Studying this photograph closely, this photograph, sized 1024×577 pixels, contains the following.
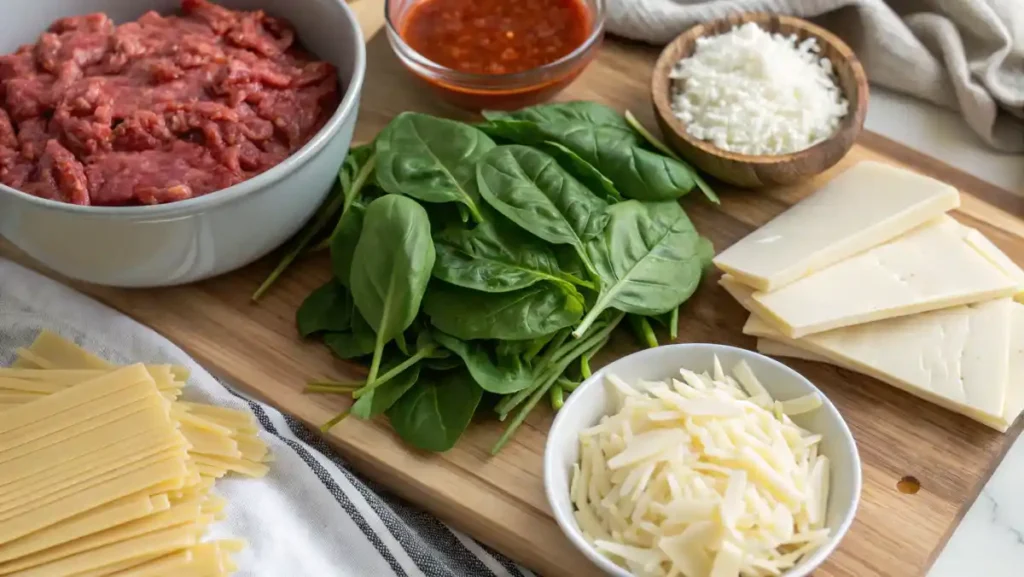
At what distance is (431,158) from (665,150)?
481 millimetres

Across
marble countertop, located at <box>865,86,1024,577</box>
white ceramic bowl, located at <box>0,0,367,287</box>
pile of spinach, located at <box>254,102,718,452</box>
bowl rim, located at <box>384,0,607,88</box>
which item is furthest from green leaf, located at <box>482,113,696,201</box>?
marble countertop, located at <box>865,86,1024,577</box>

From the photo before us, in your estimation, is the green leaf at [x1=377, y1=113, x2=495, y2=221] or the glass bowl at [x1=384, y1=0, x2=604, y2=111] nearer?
the green leaf at [x1=377, y1=113, x2=495, y2=221]

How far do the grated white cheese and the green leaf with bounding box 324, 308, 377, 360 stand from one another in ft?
2.42

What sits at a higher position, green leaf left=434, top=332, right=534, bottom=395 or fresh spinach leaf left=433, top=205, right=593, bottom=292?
fresh spinach leaf left=433, top=205, right=593, bottom=292

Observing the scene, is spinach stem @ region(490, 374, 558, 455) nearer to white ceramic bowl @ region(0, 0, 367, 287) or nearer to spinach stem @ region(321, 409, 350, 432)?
spinach stem @ region(321, 409, 350, 432)

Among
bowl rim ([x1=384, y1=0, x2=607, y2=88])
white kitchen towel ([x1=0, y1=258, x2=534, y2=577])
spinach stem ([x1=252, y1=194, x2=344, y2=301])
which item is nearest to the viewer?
white kitchen towel ([x1=0, y1=258, x2=534, y2=577])

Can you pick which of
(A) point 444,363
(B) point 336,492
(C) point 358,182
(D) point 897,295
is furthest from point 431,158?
(D) point 897,295

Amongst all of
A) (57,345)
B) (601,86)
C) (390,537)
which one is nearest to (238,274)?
(57,345)

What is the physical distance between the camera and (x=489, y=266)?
67.0 inches

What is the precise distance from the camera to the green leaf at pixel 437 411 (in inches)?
65.1

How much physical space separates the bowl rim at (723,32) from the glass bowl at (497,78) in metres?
0.15

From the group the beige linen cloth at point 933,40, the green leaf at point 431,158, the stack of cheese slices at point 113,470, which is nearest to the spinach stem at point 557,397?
the green leaf at point 431,158

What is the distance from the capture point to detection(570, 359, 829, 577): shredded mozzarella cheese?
1404 millimetres

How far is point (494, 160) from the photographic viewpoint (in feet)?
5.93
